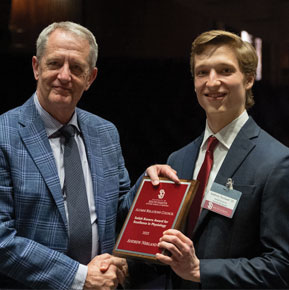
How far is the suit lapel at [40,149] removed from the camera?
2.00 m

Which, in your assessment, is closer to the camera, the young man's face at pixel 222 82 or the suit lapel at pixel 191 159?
the young man's face at pixel 222 82

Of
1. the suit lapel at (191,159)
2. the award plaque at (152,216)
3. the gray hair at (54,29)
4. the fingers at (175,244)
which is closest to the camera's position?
the fingers at (175,244)

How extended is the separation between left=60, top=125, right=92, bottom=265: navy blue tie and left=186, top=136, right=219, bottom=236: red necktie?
48cm

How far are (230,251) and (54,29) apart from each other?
127cm

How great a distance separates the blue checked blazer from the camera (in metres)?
1.92

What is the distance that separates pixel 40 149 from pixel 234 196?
2.86 ft

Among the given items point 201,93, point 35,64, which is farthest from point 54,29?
point 201,93

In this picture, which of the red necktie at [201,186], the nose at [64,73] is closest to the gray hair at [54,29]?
the nose at [64,73]

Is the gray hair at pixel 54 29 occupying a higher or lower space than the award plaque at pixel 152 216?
higher

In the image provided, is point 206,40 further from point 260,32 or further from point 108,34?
point 108,34

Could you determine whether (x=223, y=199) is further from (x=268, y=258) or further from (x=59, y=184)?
(x=59, y=184)

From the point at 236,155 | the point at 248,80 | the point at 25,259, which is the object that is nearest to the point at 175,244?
the point at 236,155

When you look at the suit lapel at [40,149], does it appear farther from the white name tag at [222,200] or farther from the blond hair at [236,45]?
the blond hair at [236,45]

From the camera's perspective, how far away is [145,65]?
10.7 ft
